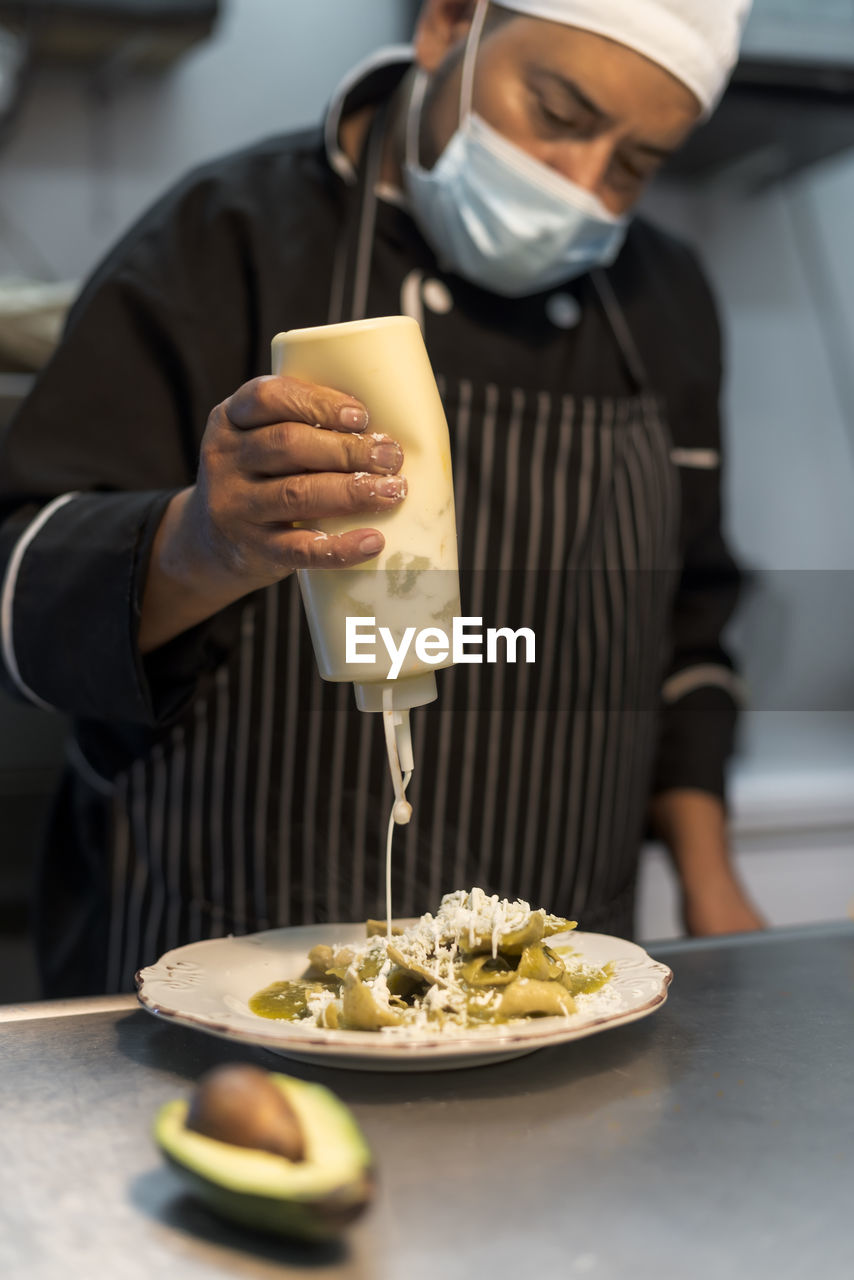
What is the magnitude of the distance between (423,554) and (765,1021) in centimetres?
34

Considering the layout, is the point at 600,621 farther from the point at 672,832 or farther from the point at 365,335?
the point at 365,335

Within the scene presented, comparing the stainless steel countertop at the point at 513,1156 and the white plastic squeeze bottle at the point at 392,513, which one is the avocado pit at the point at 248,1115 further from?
the white plastic squeeze bottle at the point at 392,513

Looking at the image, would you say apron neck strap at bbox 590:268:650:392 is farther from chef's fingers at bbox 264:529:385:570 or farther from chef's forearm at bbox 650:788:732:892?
chef's fingers at bbox 264:529:385:570

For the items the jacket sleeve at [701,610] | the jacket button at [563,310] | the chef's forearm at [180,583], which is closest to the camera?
the chef's forearm at [180,583]

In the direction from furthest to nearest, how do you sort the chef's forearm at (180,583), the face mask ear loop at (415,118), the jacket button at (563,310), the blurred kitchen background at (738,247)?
the blurred kitchen background at (738,247) → the jacket button at (563,310) → the face mask ear loop at (415,118) → the chef's forearm at (180,583)

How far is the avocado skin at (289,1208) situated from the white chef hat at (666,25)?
0.83m

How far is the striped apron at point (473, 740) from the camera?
100cm

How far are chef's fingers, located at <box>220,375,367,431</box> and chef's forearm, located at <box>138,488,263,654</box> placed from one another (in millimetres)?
127

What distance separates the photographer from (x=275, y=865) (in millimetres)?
1015

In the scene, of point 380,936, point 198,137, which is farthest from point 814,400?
point 380,936

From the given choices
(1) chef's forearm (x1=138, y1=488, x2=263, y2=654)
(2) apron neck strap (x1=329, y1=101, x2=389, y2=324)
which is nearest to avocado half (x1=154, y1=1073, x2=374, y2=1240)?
(1) chef's forearm (x1=138, y1=488, x2=263, y2=654)

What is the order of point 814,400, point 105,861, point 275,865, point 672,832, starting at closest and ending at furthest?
1. point 275,865
2. point 105,861
3. point 672,832
4. point 814,400

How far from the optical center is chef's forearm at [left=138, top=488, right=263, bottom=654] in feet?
2.46

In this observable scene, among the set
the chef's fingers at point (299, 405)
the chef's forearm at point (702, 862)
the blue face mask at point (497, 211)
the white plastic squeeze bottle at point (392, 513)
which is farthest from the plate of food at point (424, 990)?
the blue face mask at point (497, 211)
